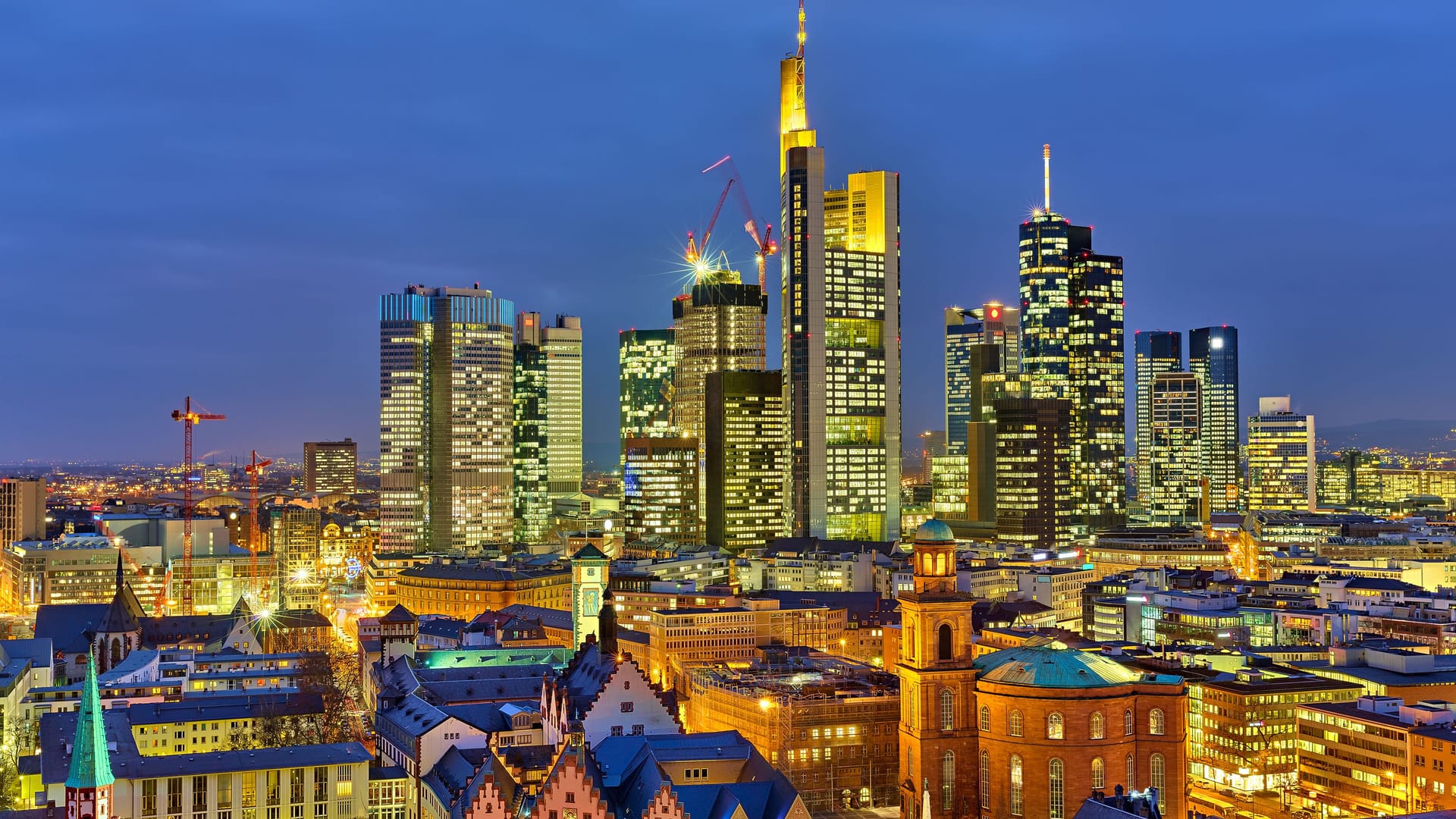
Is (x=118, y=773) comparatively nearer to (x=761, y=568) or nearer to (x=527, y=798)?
(x=527, y=798)

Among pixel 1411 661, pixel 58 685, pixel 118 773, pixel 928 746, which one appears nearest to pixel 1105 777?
pixel 928 746

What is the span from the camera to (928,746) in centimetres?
8081

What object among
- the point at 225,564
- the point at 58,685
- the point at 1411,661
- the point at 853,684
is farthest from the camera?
the point at 225,564

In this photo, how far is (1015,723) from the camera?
78125 millimetres

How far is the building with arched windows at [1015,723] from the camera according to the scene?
251ft

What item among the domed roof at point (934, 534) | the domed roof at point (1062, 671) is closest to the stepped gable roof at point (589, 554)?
the domed roof at point (934, 534)

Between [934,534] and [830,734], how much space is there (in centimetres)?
1320

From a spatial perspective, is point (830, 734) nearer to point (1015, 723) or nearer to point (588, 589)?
point (1015, 723)

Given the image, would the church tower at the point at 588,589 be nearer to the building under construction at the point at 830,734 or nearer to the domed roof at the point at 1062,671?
the building under construction at the point at 830,734

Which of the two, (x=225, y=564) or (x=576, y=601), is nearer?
(x=576, y=601)

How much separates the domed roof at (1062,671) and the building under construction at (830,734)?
405 inches

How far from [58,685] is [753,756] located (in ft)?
201

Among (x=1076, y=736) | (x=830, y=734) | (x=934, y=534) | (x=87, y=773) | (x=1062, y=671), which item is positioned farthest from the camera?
(x=830, y=734)

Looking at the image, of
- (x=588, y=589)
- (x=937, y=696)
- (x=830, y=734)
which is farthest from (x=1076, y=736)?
(x=588, y=589)
